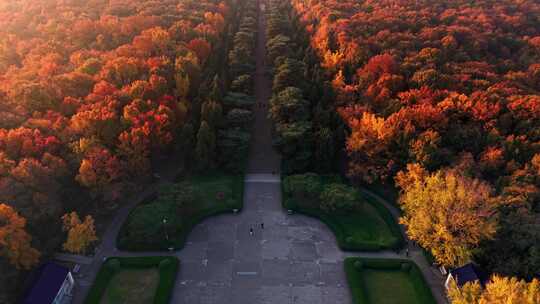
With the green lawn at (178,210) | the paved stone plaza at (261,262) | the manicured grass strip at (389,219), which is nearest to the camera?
the paved stone plaza at (261,262)

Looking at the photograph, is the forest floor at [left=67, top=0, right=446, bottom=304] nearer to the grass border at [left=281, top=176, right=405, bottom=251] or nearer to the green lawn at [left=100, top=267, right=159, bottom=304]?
the grass border at [left=281, top=176, right=405, bottom=251]

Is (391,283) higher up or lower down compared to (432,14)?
lower down

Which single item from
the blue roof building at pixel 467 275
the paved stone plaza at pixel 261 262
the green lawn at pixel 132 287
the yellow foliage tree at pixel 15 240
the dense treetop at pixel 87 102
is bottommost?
the green lawn at pixel 132 287

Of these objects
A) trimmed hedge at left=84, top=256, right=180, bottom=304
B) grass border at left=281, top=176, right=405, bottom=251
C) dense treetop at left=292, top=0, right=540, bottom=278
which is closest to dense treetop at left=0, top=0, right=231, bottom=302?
trimmed hedge at left=84, top=256, right=180, bottom=304

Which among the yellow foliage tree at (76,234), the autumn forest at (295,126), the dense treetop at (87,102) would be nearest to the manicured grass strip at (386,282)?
the autumn forest at (295,126)

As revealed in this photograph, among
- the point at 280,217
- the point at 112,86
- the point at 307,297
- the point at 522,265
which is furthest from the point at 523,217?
the point at 112,86

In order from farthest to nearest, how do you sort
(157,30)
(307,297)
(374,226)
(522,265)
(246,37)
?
(246,37)
(157,30)
(374,226)
(307,297)
(522,265)

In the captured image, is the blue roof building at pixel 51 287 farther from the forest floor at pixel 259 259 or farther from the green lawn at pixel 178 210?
the green lawn at pixel 178 210

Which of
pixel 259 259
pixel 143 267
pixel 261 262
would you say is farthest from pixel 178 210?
pixel 261 262

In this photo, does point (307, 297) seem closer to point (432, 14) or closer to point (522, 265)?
point (522, 265)
